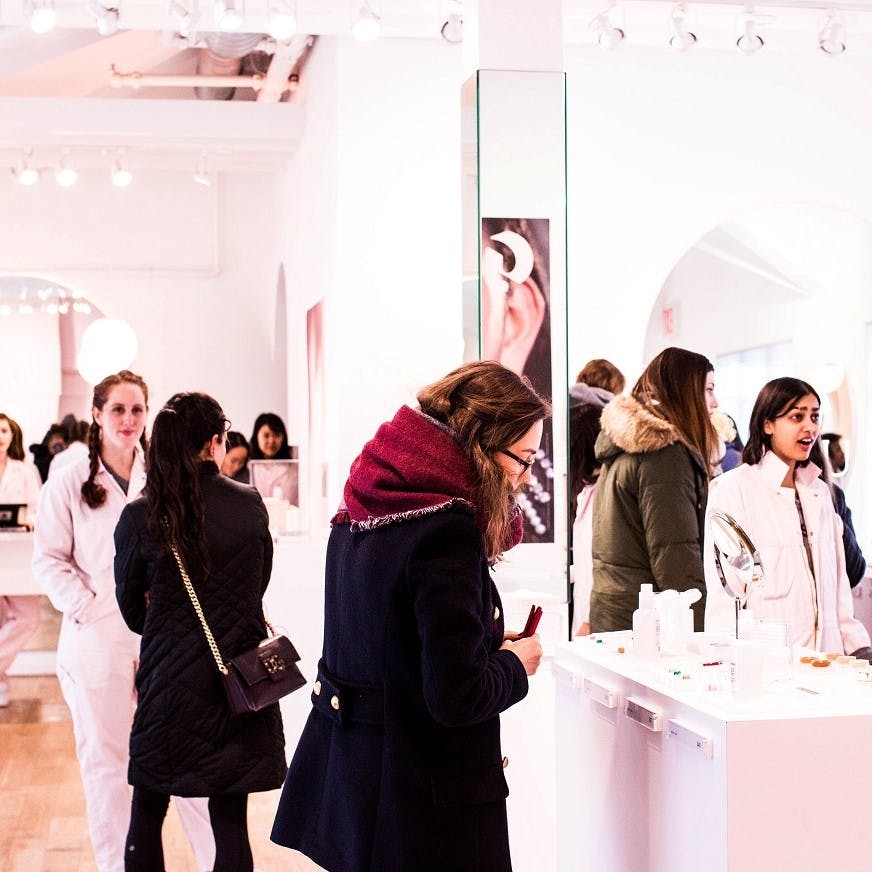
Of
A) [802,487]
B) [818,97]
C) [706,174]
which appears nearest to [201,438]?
[802,487]

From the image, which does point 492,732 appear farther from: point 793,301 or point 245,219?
point 245,219

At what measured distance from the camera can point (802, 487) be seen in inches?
150

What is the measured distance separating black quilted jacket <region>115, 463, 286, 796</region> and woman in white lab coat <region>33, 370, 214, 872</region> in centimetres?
58

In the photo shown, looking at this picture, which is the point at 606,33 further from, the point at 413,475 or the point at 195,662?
the point at 413,475

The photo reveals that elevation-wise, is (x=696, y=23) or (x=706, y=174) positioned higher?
(x=696, y=23)

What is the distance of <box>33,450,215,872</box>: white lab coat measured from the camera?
3812mm

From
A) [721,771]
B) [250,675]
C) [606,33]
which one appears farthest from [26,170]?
[721,771]

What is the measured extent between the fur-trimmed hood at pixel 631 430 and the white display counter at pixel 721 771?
95 cm

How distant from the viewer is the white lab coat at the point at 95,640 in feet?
12.5

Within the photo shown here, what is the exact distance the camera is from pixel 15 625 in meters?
6.90

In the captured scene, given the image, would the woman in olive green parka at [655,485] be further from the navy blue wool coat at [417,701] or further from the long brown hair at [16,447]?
the long brown hair at [16,447]

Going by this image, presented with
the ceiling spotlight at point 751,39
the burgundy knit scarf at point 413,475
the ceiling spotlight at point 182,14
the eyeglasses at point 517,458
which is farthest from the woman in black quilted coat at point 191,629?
the ceiling spotlight at point 751,39

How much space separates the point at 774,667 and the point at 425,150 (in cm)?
450

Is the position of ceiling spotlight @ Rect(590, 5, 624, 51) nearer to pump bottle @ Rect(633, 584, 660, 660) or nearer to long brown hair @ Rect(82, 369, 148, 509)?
long brown hair @ Rect(82, 369, 148, 509)
